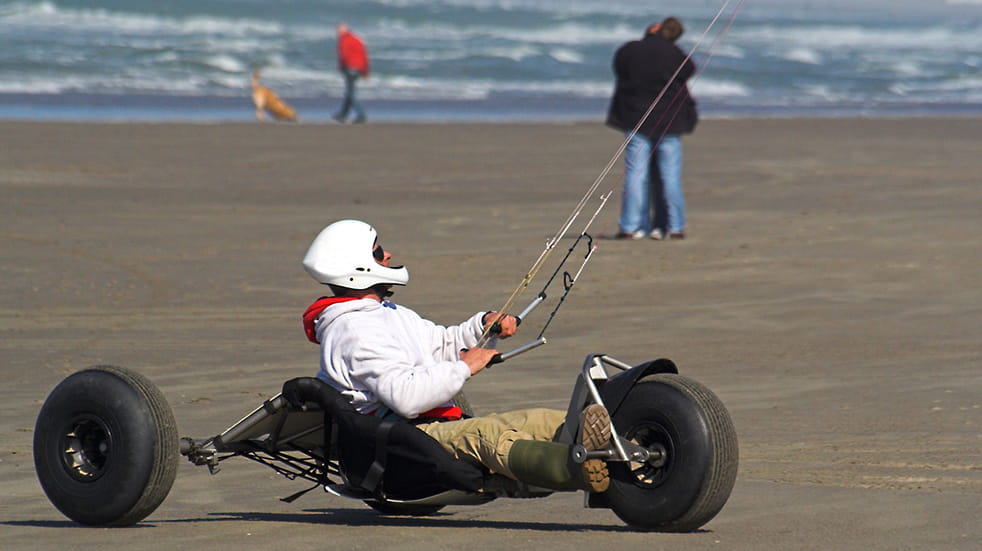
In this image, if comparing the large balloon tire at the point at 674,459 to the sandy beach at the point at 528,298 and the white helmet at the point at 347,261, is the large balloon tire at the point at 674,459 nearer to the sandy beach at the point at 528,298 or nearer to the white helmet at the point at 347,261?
the sandy beach at the point at 528,298

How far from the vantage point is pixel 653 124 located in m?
14.2

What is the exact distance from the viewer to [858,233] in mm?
14102

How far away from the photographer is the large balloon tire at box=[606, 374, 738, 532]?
5117mm

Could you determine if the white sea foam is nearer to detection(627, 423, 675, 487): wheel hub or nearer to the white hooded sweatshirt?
the white hooded sweatshirt

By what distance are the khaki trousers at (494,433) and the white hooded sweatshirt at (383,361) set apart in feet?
0.35

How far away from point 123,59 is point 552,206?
25.6 m

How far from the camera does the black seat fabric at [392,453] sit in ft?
17.7

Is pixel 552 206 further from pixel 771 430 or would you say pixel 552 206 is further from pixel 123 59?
pixel 123 59

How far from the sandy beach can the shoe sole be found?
0.20 meters

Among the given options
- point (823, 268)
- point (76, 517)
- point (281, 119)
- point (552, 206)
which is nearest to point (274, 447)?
point (76, 517)

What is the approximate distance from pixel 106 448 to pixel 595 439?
173cm

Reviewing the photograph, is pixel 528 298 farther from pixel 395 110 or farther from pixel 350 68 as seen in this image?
pixel 395 110

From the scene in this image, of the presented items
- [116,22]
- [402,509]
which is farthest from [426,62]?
[402,509]

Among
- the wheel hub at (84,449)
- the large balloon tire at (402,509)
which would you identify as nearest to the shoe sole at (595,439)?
the large balloon tire at (402,509)
